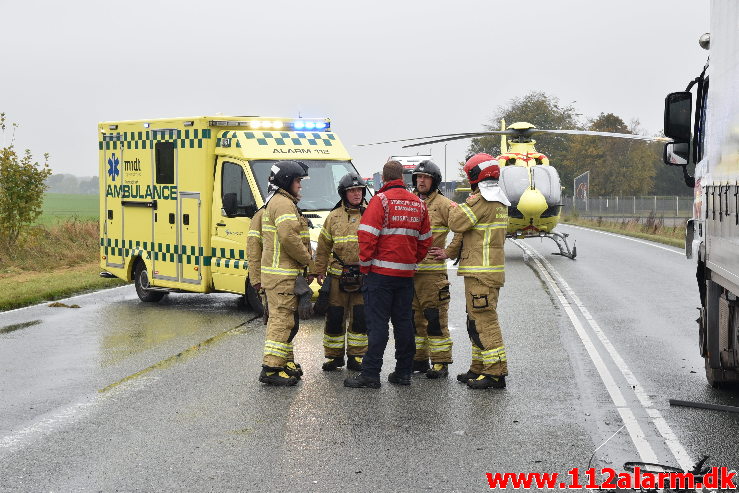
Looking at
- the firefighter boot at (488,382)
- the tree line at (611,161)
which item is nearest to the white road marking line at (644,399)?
the firefighter boot at (488,382)

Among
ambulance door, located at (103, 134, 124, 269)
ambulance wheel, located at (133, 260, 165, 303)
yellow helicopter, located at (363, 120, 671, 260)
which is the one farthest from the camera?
yellow helicopter, located at (363, 120, 671, 260)

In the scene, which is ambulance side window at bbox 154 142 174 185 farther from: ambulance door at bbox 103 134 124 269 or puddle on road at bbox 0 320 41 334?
puddle on road at bbox 0 320 41 334

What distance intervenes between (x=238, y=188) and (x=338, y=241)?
4.66 meters

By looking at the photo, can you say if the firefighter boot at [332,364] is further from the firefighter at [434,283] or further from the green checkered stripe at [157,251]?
the green checkered stripe at [157,251]

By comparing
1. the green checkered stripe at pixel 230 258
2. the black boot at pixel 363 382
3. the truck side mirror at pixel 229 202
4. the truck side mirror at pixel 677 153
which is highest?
the truck side mirror at pixel 677 153

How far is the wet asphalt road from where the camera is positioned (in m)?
5.93

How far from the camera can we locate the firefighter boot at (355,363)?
30.2 feet

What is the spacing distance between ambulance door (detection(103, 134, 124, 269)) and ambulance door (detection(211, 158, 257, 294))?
8.01 ft

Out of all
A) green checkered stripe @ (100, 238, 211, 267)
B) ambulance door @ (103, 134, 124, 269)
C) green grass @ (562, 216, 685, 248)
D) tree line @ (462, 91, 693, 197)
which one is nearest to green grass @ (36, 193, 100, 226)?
ambulance door @ (103, 134, 124, 269)

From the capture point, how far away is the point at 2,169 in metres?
23.4

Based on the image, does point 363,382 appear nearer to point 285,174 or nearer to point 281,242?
point 281,242

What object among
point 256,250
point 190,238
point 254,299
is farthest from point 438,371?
point 190,238

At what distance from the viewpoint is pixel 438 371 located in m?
8.92

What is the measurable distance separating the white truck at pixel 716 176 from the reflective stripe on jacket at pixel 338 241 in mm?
2946
